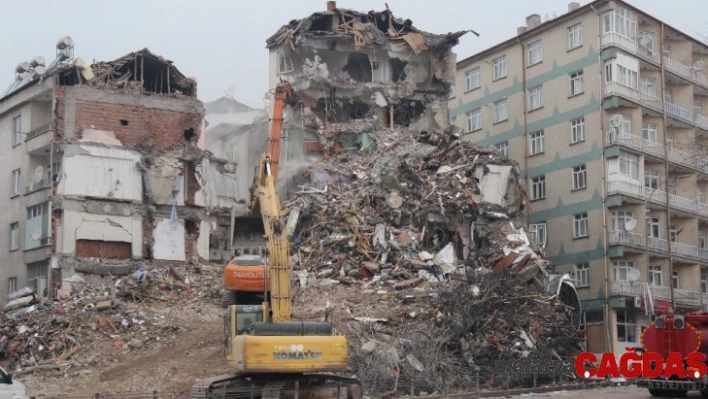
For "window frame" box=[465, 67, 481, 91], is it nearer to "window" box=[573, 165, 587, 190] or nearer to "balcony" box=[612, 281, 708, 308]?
"window" box=[573, 165, 587, 190]

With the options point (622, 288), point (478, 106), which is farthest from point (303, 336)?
point (478, 106)

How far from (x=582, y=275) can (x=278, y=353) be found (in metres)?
29.2

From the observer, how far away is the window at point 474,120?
5563cm

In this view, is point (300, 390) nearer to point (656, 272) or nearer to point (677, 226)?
point (656, 272)

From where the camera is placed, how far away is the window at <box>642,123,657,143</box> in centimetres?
4879

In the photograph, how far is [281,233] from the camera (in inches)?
949

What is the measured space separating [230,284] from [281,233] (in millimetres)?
7838

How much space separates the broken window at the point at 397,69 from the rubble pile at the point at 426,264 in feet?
17.3

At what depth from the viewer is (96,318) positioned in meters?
32.5

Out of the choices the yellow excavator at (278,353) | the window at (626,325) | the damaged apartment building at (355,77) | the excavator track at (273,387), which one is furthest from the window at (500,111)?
the excavator track at (273,387)

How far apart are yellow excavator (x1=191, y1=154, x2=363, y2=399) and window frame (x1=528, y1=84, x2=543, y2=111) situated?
2979 cm

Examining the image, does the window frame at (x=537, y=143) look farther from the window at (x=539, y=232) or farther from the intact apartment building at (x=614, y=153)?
the window at (x=539, y=232)

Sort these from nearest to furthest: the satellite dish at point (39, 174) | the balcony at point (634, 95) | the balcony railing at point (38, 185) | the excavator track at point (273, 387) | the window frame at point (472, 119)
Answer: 1. the excavator track at point (273, 387)
2. the balcony railing at point (38, 185)
3. the satellite dish at point (39, 174)
4. the balcony at point (634, 95)
5. the window frame at point (472, 119)

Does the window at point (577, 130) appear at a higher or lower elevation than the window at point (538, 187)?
higher
